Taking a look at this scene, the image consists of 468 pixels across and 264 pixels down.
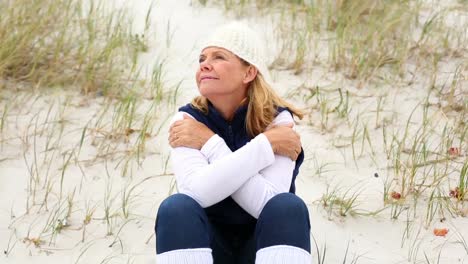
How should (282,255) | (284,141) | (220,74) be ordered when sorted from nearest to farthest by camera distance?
1. (282,255)
2. (284,141)
3. (220,74)

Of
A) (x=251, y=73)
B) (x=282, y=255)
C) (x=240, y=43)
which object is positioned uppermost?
(x=240, y=43)

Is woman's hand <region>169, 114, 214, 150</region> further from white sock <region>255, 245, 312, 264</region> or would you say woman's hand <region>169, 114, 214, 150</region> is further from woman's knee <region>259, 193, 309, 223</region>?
white sock <region>255, 245, 312, 264</region>

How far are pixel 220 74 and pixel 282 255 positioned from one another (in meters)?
0.77

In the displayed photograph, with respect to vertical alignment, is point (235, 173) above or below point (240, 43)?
below

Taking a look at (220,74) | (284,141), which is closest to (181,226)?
(284,141)

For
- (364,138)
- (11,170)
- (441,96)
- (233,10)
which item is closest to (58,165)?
(11,170)

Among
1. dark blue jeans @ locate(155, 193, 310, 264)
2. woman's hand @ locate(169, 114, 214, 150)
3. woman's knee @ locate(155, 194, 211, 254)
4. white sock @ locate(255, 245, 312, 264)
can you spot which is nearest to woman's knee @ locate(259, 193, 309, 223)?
dark blue jeans @ locate(155, 193, 310, 264)

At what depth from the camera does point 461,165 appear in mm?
3982

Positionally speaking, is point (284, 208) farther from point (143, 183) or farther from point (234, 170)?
point (143, 183)

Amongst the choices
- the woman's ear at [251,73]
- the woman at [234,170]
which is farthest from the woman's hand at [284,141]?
the woman's ear at [251,73]

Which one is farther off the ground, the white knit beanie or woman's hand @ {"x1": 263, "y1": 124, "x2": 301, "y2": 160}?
the white knit beanie

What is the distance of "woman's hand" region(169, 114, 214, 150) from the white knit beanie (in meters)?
0.32

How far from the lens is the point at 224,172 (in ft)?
8.54

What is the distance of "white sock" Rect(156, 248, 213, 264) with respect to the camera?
2.50m
